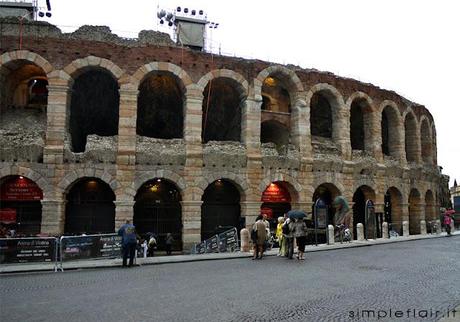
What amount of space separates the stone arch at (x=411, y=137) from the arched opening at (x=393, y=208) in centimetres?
398

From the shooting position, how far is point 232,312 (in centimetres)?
650

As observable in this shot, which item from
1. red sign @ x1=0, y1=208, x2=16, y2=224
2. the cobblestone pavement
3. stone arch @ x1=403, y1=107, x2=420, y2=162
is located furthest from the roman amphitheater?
the cobblestone pavement

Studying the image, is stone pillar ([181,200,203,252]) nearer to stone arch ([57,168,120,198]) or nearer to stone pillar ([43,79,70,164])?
stone arch ([57,168,120,198])

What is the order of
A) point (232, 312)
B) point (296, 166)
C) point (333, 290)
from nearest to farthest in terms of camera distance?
point (232, 312) < point (333, 290) < point (296, 166)

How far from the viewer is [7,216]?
18203mm

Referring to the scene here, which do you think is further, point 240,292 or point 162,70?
point 162,70

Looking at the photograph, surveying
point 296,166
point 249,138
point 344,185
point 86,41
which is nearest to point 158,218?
point 249,138

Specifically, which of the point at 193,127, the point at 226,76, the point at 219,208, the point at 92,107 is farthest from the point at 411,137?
the point at 92,107

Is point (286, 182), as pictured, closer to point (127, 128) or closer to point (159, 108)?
point (159, 108)

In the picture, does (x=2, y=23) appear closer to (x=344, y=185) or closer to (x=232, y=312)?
(x=232, y=312)

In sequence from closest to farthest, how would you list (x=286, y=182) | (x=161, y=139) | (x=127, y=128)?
(x=127, y=128)
(x=161, y=139)
(x=286, y=182)

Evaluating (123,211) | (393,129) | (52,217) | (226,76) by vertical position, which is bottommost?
(52,217)

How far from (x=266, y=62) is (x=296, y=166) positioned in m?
6.31

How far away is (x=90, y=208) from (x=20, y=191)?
3341 mm
